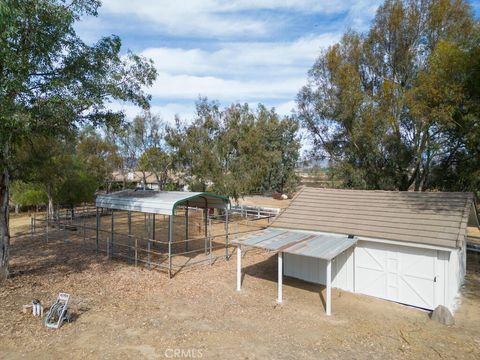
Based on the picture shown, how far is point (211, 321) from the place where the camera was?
9.36 m

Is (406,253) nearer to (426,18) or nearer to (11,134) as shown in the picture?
(11,134)

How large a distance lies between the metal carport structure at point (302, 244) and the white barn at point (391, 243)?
91 mm

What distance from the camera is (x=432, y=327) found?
9.20 metres

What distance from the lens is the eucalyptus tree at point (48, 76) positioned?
9.84m

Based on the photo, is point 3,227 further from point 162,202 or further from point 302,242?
point 302,242

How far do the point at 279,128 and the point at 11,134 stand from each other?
36.2 m

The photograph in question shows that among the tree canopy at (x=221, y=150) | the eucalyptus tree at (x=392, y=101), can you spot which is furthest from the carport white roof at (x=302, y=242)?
A: the tree canopy at (x=221, y=150)

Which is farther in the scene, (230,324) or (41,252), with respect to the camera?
(41,252)

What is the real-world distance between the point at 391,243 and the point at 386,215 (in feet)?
5.12

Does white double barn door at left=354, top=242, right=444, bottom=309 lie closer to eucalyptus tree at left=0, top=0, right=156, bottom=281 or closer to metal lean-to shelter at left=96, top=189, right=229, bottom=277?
metal lean-to shelter at left=96, top=189, right=229, bottom=277

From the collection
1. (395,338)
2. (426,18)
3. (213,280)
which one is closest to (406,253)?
(395,338)

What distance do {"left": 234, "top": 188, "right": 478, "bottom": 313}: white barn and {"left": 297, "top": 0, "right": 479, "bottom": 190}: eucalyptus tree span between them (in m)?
7.42

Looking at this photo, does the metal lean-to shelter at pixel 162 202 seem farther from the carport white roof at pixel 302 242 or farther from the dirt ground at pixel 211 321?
the carport white roof at pixel 302 242
